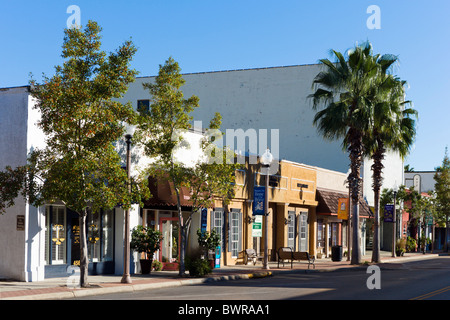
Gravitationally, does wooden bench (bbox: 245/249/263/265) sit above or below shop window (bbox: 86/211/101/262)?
below

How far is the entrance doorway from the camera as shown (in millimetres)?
28839

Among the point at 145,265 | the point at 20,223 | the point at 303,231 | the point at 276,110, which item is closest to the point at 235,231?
the point at 303,231

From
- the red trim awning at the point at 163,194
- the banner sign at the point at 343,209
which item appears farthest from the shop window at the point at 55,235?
the banner sign at the point at 343,209

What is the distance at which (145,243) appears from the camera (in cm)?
2558

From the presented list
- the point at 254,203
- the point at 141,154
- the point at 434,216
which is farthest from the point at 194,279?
the point at 434,216

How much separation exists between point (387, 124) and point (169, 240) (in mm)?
13726

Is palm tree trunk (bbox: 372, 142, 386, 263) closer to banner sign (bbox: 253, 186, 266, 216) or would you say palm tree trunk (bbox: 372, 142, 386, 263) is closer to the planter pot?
banner sign (bbox: 253, 186, 266, 216)

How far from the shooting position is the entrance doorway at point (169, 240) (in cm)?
2884

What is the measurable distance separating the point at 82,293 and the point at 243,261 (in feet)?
54.2

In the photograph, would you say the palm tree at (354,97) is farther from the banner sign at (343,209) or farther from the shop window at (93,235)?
the shop window at (93,235)

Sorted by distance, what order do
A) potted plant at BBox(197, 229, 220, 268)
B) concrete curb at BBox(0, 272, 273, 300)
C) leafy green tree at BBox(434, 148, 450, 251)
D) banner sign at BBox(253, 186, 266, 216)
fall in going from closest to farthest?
1. concrete curb at BBox(0, 272, 273, 300)
2. potted plant at BBox(197, 229, 220, 268)
3. banner sign at BBox(253, 186, 266, 216)
4. leafy green tree at BBox(434, 148, 450, 251)

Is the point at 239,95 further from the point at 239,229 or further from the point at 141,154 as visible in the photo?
the point at 141,154

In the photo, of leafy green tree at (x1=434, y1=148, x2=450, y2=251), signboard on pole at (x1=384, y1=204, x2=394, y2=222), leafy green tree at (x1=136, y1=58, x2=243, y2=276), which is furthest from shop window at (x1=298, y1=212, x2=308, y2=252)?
leafy green tree at (x1=434, y1=148, x2=450, y2=251)

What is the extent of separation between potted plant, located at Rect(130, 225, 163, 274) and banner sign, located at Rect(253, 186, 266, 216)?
26.7ft
